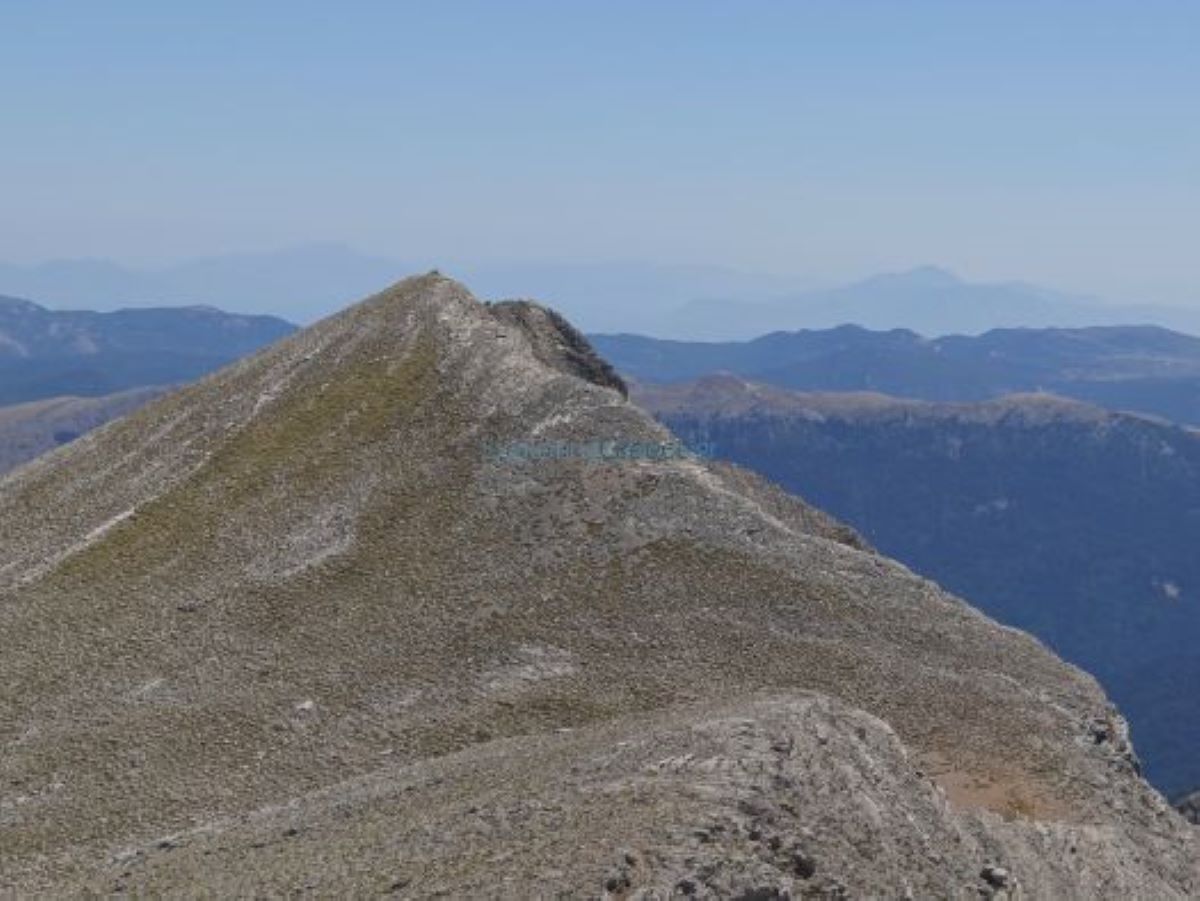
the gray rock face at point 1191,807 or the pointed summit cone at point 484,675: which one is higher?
the pointed summit cone at point 484,675

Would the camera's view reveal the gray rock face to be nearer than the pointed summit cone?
No

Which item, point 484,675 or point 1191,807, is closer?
point 484,675

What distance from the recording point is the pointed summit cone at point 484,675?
4609 cm

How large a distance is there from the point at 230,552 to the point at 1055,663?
47.5 metres

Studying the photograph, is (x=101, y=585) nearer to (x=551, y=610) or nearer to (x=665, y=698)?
(x=551, y=610)

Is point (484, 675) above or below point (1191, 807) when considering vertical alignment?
above

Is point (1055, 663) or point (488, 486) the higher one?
point (488, 486)

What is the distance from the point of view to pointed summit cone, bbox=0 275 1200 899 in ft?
151

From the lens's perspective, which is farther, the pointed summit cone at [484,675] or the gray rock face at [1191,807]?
the gray rock face at [1191,807]

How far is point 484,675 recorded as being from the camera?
68812 millimetres

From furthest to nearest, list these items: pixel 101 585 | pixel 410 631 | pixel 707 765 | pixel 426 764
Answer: pixel 101 585 < pixel 410 631 < pixel 426 764 < pixel 707 765

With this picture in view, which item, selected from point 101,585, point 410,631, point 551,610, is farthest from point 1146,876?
point 101,585

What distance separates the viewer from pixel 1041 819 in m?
60.5

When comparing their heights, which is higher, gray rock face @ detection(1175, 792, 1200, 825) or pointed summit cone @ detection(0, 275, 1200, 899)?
pointed summit cone @ detection(0, 275, 1200, 899)
